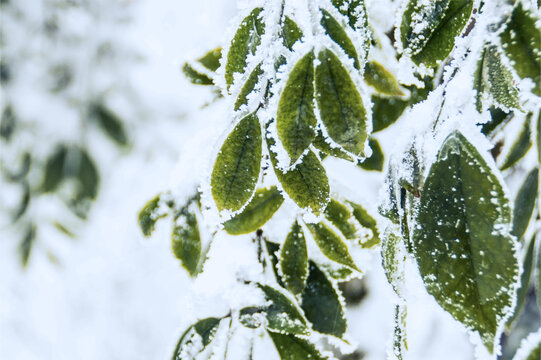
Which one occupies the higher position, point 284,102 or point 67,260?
point 67,260

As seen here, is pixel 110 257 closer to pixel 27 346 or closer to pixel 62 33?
pixel 27 346

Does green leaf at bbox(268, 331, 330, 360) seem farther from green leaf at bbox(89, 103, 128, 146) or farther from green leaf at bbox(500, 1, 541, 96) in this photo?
green leaf at bbox(89, 103, 128, 146)

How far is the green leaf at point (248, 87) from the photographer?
0.42 m

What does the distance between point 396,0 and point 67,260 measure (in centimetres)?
323

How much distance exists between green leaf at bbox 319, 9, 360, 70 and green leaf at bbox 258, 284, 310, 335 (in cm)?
25

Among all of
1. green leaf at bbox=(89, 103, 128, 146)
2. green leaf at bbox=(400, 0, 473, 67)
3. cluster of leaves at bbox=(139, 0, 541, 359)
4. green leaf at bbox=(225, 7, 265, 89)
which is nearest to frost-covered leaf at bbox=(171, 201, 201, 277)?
cluster of leaves at bbox=(139, 0, 541, 359)

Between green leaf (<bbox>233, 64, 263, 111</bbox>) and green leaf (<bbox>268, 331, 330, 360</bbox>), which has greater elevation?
green leaf (<bbox>233, 64, 263, 111</bbox>)

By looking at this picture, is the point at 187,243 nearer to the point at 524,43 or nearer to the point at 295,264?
the point at 295,264

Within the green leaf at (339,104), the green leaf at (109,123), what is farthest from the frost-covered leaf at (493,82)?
the green leaf at (109,123)

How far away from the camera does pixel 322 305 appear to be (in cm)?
56

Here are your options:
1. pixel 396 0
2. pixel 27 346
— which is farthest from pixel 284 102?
pixel 27 346

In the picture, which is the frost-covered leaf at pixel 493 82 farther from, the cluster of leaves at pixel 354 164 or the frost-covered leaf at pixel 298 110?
the frost-covered leaf at pixel 298 110

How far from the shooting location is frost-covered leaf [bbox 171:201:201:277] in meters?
0.58

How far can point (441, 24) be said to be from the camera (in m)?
0.43
